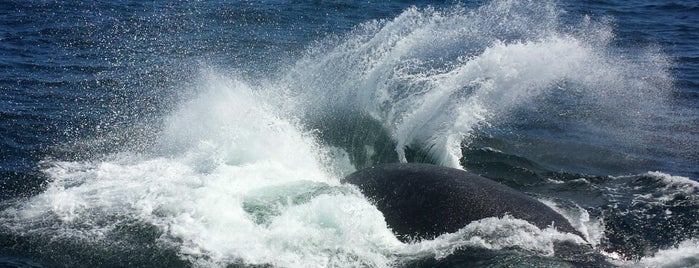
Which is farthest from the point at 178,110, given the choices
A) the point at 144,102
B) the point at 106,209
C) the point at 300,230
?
the point at 300,230

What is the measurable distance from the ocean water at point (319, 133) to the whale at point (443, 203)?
20 cm

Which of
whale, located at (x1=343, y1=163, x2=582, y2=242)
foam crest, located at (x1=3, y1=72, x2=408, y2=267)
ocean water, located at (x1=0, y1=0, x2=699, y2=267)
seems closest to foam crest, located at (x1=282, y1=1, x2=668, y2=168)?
ocean water, located at (x1=0, y1=0, x2=699, y2=267)

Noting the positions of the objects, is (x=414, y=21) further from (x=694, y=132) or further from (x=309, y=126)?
(x=694, y=132)

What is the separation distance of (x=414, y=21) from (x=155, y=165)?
7.61 metres

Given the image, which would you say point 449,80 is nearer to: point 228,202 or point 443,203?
point 443,203

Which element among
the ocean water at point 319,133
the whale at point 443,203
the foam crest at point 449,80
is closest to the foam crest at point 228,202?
the ocean water at point 319,133

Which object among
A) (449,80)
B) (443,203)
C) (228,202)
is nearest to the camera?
(443,203)

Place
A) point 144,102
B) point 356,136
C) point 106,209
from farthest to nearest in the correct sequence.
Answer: point 144,102 < point 356,136 < point 106,209

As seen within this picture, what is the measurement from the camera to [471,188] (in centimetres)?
848

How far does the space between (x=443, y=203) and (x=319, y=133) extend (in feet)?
16.9

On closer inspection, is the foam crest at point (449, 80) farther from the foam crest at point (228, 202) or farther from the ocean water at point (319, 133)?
the foam crest at point (228, 202)

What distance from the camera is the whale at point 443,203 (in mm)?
8070

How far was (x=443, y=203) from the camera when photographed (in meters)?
8.24

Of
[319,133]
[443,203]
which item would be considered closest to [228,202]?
[443,203]
